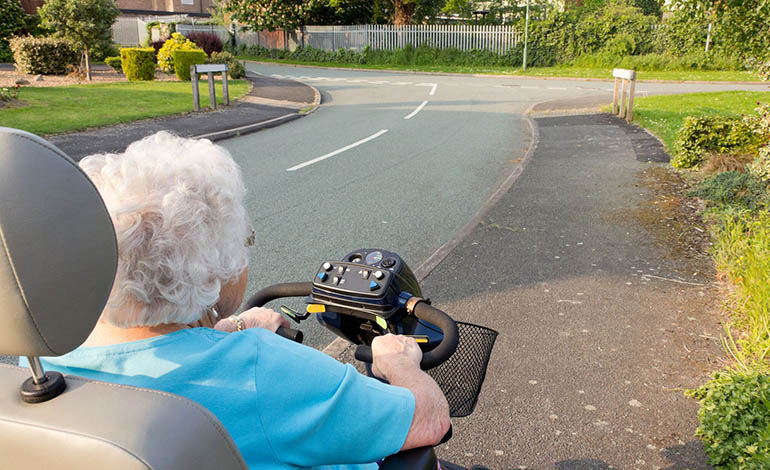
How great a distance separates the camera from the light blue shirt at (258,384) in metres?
1.31

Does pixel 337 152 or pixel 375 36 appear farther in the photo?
pixel 375 36

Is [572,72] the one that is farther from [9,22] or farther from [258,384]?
[258,384]

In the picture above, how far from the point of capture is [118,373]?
52.2 inches

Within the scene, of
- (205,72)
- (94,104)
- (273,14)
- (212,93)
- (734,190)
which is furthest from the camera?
(273,14)

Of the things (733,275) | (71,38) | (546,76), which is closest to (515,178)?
(733,275)

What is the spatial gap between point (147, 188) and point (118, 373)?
0.40 m

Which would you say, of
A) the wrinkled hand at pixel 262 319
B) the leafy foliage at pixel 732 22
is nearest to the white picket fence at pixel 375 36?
the leafy foliage at pixel 732 22

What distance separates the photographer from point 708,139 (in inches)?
337

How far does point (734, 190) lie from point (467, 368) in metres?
5.67

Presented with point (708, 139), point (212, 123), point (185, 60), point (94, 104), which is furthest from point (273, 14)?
point (708, 139)

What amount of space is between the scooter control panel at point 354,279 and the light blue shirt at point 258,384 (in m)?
0.35

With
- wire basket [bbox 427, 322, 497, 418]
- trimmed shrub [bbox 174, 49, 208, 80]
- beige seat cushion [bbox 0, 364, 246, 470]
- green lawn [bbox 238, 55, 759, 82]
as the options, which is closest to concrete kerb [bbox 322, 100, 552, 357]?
wire basket [bbox 427, 322, 497, 418]

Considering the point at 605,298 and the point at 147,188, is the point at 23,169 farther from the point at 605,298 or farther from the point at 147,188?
the point at 605,298

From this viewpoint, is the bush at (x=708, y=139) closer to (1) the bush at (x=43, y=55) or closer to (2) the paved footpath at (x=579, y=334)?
(2) the paved footpath at (x=579, y=334)
